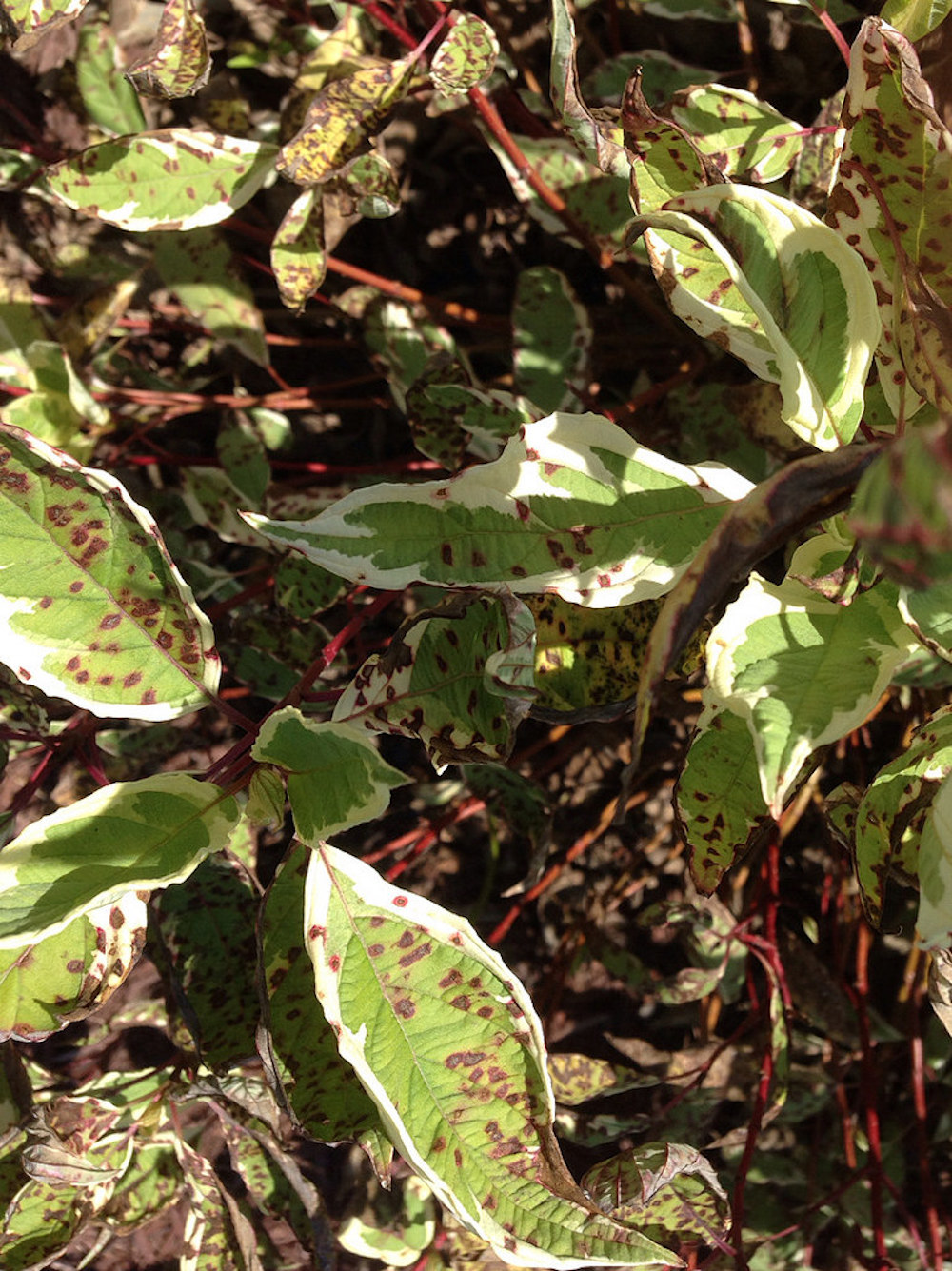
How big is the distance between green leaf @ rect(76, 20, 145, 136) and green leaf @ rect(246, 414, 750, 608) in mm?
840

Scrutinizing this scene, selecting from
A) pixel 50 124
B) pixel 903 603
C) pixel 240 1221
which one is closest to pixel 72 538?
pixel 903 603

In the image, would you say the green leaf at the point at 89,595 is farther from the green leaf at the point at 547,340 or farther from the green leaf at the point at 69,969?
the green leaf at the point at 547,340

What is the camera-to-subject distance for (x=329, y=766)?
0.76m

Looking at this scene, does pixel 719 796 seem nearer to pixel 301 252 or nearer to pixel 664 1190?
pixel 664 1190

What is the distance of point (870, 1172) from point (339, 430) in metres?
1.21

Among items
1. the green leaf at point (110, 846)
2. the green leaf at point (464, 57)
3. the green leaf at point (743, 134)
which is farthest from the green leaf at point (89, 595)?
the green leaf at point (743, 134)

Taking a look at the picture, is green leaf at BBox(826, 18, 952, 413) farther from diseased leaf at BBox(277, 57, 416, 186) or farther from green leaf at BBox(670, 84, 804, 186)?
diseased leaf at BBox(277, 57, 416, 186)

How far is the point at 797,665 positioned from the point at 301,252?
2.23 feet

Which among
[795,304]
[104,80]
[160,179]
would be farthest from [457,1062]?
[104,80]

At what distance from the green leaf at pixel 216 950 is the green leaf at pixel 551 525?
45cm

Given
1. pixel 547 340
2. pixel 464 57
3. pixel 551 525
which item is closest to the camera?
pixel 551 525

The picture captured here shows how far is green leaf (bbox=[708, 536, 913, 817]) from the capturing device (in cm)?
63

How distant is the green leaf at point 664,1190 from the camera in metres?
0.87

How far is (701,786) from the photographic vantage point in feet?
2.42
